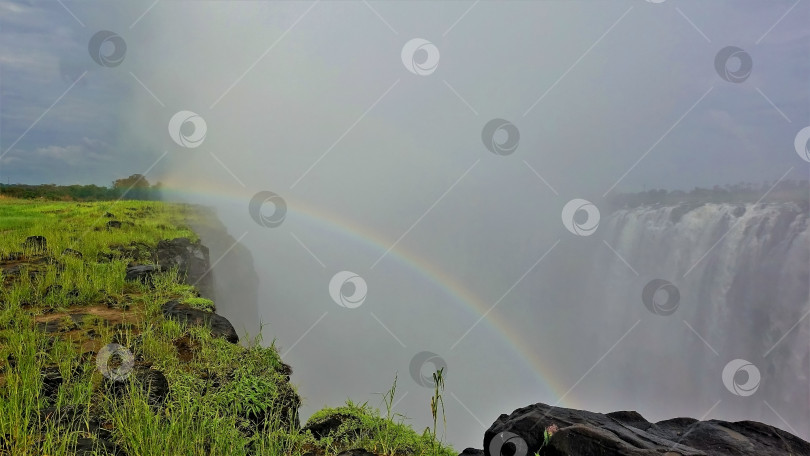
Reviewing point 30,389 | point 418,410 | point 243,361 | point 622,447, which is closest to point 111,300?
point 243,361

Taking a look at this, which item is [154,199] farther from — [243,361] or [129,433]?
[129,433]

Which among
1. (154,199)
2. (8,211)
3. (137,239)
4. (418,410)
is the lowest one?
(137,239)

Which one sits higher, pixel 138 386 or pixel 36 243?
pixel 36 243

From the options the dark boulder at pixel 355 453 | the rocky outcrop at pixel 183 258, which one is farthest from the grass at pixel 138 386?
the rocky outcrop at pixel 183 258

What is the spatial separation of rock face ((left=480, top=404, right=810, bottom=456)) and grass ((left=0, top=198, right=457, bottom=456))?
2.42 feet

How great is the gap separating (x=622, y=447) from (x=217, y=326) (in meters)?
6.20

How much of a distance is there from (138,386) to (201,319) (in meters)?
2.74

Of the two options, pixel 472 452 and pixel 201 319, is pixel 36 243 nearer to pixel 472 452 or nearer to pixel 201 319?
pixel 201 319

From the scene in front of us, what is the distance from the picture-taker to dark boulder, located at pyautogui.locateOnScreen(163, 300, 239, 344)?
23.4ft

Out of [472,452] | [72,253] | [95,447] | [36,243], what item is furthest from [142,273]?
[472,452]

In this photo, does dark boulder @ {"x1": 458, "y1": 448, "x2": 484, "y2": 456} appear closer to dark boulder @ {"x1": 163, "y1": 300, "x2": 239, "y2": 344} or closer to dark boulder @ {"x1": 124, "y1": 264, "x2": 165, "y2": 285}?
dark boulder @ {"x1": 163, "y1": 300, "x2": 239, "y2": 344}

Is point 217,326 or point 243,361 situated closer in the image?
point 243,361

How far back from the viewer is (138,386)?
184 inches

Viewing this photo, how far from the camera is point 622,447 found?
Result: 3176 millimetres
